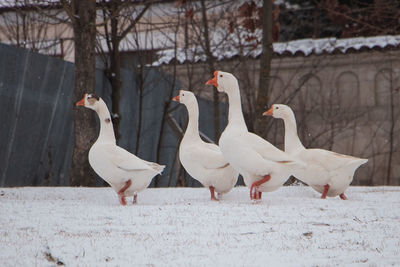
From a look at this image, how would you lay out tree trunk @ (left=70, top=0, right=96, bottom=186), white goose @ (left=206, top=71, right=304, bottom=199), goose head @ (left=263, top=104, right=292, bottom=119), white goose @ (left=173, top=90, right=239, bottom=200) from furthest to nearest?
tree trunk @ (left=70, top=0, right=96, bottom=186) → goose head @ (left=263, top=104, right=292, bottom=119) → white goose @ (left=173, top=90, right=239, bottom=200) → white goose @ (left=206, top=71, right=304, bottom=199)

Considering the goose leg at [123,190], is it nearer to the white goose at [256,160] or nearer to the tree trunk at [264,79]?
the white goose at [256,160]

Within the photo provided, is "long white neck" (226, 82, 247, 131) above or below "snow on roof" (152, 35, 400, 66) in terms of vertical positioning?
below

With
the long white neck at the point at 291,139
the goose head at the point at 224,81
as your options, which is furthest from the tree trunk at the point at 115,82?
the long white neck at the point at 291,139

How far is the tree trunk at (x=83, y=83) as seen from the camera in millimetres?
9031

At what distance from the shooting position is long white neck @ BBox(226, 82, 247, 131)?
6.89m

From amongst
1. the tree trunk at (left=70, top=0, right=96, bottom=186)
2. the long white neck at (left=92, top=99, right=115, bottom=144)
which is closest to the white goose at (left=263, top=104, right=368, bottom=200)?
the long white neck at (left=92, top=99, right=115, bottom=144)

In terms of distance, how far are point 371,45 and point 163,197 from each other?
6750 millimetres

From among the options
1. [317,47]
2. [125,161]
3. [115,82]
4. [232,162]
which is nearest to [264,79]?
[115,82]

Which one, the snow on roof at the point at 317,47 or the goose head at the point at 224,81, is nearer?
the goose head at the point at 224,81

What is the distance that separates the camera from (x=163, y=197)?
24.9 feet

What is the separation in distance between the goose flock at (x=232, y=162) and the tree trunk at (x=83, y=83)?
6.05 ft

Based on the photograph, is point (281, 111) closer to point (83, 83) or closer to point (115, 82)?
point (83, 83)

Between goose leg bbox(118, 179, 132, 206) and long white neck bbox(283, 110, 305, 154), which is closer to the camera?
goose leg bbox(118, 179, 132, 206)

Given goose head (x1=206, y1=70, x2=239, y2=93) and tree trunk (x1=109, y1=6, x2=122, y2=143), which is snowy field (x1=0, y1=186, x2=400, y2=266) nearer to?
goose head (x1=206, y1=70, x2=239, y2=93)
